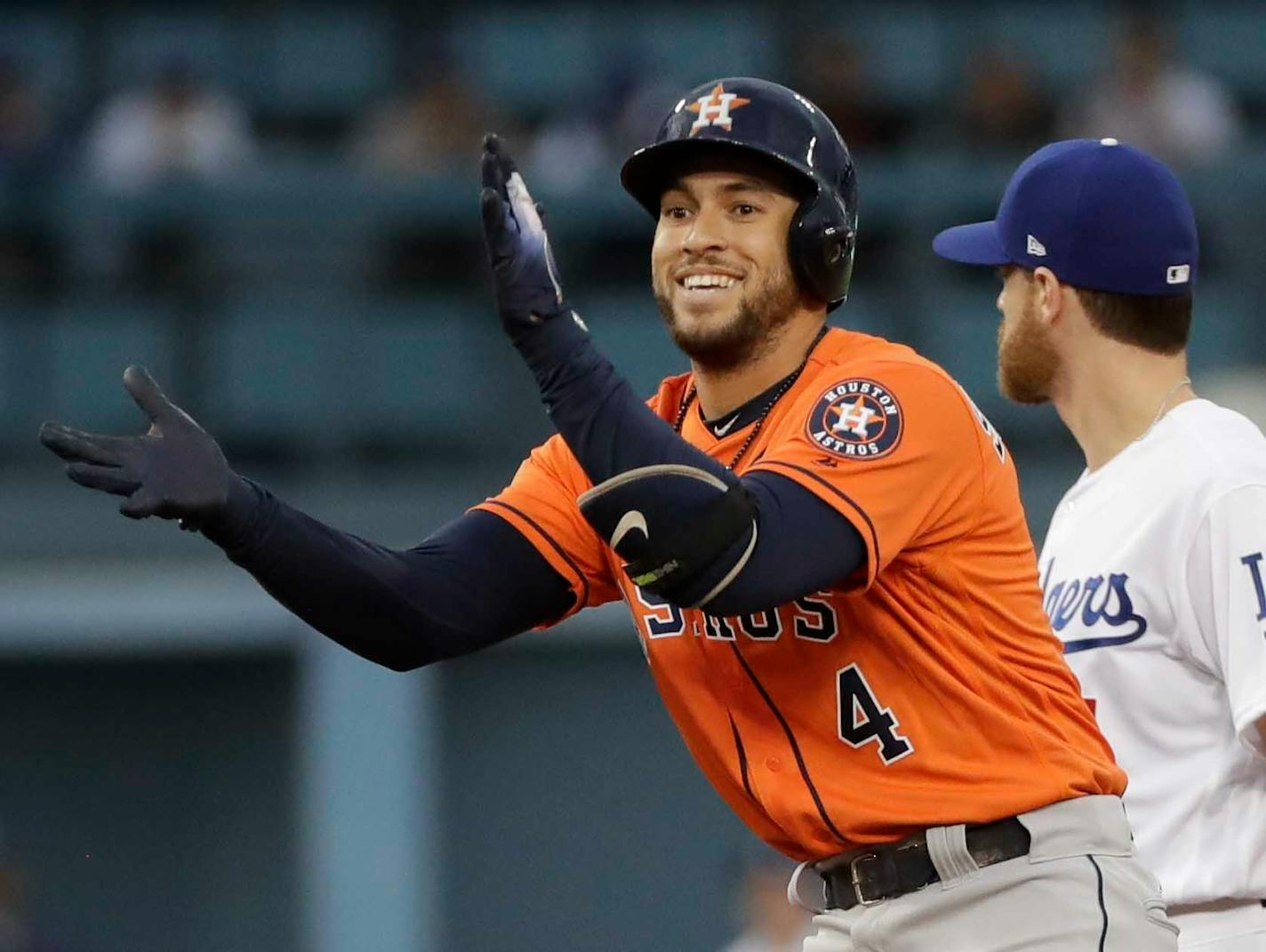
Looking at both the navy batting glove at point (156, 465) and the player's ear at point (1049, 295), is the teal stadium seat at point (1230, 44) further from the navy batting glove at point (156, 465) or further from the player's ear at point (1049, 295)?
the navy batting glove at point (156, 465)

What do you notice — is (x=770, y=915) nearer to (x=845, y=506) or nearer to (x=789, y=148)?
(x=789, y=148)

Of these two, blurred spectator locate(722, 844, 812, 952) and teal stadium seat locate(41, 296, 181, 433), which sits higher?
teal stadium seat locate(41, 296, 181, 433)

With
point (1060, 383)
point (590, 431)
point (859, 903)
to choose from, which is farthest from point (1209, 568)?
point (590, 431)

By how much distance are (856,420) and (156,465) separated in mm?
1012

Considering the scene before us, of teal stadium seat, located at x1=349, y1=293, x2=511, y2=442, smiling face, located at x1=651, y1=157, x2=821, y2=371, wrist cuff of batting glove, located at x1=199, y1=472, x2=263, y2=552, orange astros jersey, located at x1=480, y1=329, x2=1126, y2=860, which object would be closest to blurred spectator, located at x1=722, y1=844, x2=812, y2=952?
teal stadium seat, located at x1=349, y1=293, x2=511, y2=442

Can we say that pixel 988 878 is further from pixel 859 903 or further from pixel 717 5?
pixel 717 5

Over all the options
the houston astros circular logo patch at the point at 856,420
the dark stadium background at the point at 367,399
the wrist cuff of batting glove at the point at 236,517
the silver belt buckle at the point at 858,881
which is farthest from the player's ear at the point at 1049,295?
the dark stadium background at the point at 367,399

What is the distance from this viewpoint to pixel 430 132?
9.91 metres

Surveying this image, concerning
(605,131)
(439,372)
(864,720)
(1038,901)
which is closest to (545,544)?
(864,720)

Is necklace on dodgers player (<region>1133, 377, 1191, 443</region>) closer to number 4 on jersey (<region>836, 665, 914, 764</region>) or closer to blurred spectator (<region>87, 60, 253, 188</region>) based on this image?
number 4 on jersey (<region>836, 665, 914, 764</region>)

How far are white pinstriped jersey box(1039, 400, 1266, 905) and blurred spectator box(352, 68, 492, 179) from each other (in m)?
6.10

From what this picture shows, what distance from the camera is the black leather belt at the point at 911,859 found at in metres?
3.33

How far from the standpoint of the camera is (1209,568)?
3707mm

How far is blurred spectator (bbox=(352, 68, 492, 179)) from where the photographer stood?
32.0 feet
